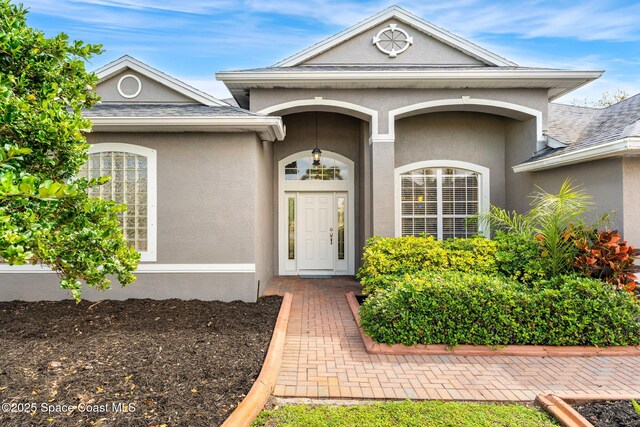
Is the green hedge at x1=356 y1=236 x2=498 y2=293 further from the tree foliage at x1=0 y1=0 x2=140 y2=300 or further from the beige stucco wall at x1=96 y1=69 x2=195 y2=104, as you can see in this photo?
the beige stucco wall at x1=96 y1=69 x2=195 y2=104

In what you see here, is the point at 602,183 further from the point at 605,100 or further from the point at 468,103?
the point at 605,100

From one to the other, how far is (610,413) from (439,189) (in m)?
6.14

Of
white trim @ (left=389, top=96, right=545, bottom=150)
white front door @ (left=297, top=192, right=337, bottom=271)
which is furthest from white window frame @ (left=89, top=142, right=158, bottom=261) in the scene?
white trim @ (left=389, top=96, right=545, bottom=150)

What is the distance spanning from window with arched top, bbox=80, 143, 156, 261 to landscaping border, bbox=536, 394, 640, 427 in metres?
6.14

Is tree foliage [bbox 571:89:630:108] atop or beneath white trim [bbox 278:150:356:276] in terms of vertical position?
atop

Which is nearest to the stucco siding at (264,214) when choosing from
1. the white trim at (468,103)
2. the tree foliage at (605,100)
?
the white trim at (468,103)

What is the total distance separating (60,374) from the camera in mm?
3496

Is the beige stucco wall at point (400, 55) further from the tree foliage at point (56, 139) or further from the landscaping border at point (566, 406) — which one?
the landscaping border at point (566, 406)

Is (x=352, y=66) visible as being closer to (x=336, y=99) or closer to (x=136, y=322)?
(x=336, y=99)

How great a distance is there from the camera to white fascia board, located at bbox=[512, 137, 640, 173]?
5266mm

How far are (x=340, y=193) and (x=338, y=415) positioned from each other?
669 cm

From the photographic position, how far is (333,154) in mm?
9094

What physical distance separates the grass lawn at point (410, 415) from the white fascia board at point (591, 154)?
14.6 ft

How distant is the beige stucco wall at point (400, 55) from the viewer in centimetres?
838
